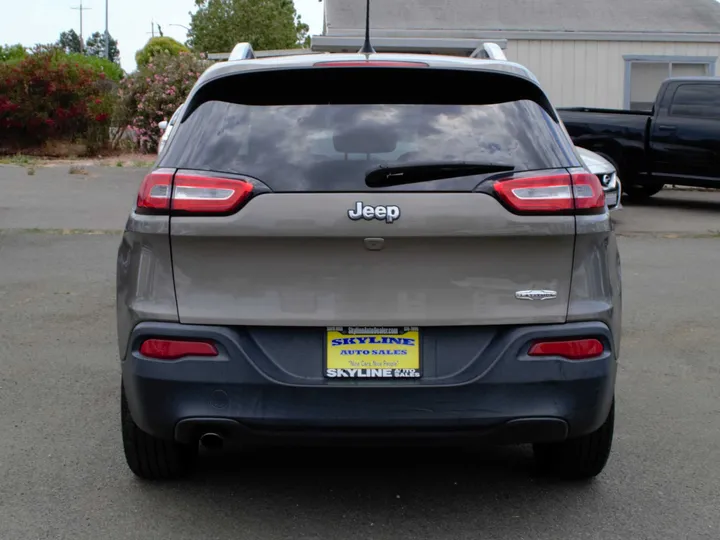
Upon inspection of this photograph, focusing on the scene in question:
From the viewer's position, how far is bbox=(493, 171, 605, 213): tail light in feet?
11.8

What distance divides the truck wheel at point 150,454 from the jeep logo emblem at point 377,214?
4.21ft

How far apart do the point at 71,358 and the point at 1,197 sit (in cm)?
936

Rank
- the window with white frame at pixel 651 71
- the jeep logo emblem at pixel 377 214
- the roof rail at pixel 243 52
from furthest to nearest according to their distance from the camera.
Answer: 1. the window with white frame at pixel 651 71
2. the roof rail at pixel 243 52
3. the jeep logo emblem at pixel 377 214

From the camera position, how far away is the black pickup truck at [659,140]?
1509cm

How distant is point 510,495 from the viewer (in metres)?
4.26

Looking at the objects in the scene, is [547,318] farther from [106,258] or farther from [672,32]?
[672,32]

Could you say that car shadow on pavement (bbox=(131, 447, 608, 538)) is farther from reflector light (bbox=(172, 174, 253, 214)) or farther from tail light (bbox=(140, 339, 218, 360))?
reflector light (bbox=(172, 174, 253, 214))

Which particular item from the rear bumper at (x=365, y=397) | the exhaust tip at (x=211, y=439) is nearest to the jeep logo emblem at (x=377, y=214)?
the rear bumper at (x=365, y=397)

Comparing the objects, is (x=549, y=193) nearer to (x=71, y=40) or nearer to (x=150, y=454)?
(x=150, y=454)

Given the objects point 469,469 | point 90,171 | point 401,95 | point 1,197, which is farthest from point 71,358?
point 90,171

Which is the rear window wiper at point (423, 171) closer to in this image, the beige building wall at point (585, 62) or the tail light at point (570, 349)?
the tail light at point (570, 349)

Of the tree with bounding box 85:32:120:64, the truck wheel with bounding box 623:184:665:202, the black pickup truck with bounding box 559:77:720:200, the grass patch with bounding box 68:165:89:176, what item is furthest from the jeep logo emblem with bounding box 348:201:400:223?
the tree with bounding box 85:32:120:64

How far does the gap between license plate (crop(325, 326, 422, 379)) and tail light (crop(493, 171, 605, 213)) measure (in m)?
0.59

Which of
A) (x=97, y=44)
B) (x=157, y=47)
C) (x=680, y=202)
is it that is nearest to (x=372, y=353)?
(x=680, y=202)
